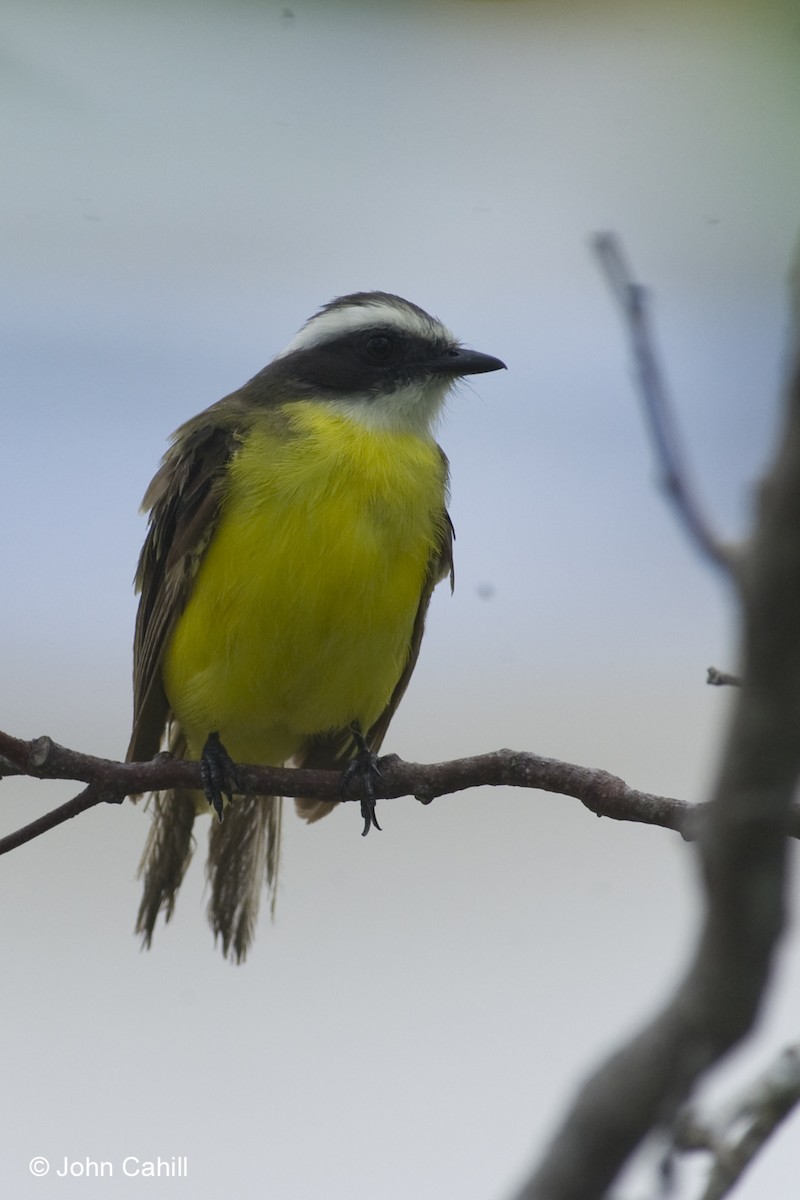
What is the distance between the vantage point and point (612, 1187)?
1.27 meters

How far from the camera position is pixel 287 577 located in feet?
12.2

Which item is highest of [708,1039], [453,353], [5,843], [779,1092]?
[453,353]

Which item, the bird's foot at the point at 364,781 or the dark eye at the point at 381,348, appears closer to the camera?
the bird's foot at the point at 364,781

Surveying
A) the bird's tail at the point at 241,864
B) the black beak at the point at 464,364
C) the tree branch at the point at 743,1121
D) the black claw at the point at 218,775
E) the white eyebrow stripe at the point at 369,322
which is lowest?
the tree branch at the point at 743,1121

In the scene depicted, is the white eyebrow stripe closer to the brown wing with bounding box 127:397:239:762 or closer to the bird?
the bird

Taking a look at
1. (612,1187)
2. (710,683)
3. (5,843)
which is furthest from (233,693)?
(612,1187)

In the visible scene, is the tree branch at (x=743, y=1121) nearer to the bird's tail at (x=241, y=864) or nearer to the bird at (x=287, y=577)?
the bird at (x=287, y=577)

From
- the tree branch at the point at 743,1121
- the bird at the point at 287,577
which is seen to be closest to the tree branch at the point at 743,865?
the tree branch at the point at 743,1121

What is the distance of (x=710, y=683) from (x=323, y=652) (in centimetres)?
138

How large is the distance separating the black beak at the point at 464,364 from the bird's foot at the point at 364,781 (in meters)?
1.19

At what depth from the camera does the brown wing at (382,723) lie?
13.5ft

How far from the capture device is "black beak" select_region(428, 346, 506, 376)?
4.39 m

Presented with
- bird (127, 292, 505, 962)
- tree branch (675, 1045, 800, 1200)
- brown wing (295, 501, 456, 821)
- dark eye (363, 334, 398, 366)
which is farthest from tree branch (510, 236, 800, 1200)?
dark eye (363, 334, 398, 366)

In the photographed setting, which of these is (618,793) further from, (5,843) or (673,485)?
(5,843)
